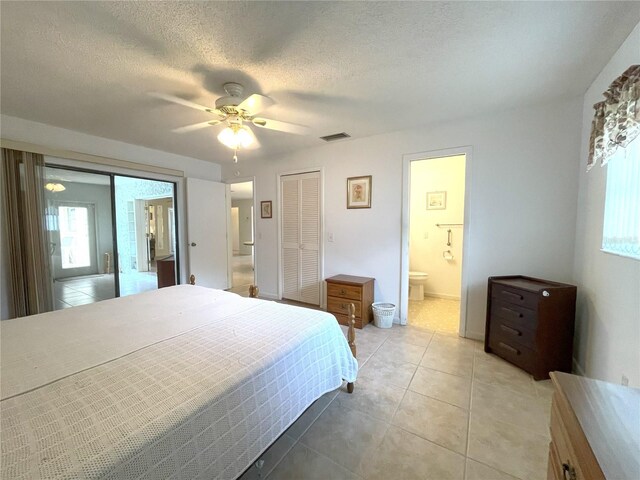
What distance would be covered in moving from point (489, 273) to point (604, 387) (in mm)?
2094

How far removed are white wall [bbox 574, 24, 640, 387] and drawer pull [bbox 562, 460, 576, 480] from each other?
3.54 feet

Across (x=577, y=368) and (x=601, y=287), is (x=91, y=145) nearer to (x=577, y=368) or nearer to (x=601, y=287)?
(x=601, y=287)

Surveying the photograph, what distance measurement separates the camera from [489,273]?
2.71 metres

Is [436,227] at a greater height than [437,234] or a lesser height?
greater

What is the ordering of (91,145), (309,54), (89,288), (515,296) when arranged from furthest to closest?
(89,288), (91,145), (515,296), (309,54)

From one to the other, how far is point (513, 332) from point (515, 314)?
0.16 m

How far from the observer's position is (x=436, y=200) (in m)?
4.44

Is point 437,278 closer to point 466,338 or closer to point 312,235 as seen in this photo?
point 466,338

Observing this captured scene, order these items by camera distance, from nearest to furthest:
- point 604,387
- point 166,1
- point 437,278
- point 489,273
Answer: point 604,387, point 166,1, point 489,273, point 437,278

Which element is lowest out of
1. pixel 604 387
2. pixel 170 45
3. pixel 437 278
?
pixel 437 278

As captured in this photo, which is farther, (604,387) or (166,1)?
(166,1)

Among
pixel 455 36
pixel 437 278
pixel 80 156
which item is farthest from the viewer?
pixel 437 278

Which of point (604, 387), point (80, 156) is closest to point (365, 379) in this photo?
point (604, 387)

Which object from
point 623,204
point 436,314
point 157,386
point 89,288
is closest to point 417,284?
point 436,314
